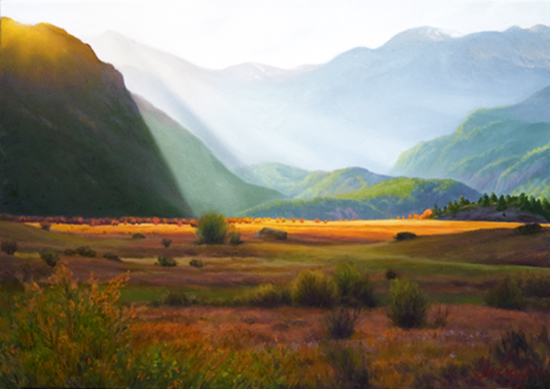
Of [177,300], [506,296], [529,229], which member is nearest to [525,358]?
[506,296]

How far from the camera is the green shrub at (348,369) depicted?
5.18m

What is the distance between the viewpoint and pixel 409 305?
26.1ft

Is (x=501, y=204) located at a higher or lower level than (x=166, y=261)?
higher

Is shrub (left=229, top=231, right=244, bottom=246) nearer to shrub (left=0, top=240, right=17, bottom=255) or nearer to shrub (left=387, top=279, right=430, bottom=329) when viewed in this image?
shrub (left=387, top=279, right=430, bottom=329)

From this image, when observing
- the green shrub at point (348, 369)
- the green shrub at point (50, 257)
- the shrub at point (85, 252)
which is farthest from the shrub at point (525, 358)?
the green shrub at point (50, 257)

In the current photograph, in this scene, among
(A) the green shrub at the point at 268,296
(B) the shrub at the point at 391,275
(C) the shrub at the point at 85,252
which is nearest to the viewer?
(A) the green shrub at the point at 268,296

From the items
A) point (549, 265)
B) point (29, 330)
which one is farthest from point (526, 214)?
point (29, 330)

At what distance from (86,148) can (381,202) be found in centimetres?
1544

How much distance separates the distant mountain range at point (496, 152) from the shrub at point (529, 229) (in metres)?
2.37

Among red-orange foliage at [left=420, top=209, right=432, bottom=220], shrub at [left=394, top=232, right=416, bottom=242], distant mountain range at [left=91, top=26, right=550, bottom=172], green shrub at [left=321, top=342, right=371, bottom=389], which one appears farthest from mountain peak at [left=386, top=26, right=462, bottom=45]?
green shrub at [left=321, top=342, right=371, bottom=389]

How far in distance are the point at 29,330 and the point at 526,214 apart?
10918 mm

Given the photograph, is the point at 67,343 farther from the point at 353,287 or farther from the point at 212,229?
the point at 212,229

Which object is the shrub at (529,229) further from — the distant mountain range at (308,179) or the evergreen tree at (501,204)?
the distant mountain range at (308,179)

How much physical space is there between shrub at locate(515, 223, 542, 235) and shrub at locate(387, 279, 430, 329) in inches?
138
